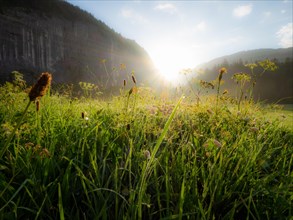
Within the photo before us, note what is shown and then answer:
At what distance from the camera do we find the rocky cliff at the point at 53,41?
4928 centimetres

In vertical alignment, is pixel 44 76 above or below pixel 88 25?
below

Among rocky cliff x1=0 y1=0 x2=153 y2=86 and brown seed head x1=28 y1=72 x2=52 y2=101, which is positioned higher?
rocky cliff x1=0 y1=0 x2=153 y2=86

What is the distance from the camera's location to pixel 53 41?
58.3 meters

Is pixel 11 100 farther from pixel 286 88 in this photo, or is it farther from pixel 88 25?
pixel 88 25

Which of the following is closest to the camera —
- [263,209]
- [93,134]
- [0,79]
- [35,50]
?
[263,209]

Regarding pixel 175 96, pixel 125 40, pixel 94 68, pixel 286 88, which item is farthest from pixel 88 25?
pixel 175 96

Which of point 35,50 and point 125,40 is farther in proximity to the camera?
point 125,40

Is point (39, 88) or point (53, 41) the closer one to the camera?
point (39, 88)

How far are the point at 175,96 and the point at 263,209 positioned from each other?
344cm

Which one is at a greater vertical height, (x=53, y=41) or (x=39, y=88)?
(x=53, y=41)

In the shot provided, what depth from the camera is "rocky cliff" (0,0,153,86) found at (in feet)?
162

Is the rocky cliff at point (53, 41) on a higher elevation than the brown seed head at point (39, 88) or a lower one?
higher

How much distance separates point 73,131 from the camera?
2.54m

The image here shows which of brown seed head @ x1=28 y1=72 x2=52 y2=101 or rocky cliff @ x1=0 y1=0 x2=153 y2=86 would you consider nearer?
brown seed head @ x1=28 y1=72 x2=52 y2=101
